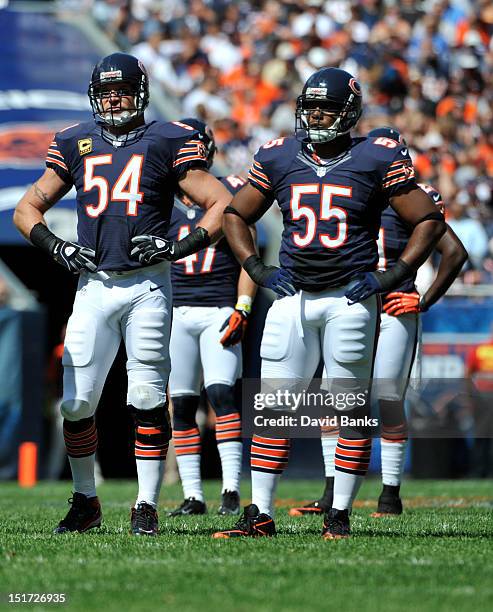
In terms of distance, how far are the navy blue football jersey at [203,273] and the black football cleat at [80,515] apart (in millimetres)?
2112

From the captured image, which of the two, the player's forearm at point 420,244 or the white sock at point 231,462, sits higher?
the player's forearm at point 420,244

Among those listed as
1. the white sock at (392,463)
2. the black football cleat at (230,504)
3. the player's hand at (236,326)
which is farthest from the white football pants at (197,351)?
the white sock at (392,463)

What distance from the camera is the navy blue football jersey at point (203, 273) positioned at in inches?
310

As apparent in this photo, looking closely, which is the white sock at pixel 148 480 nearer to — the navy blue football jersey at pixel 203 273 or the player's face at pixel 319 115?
the player's face at pixel 319 115

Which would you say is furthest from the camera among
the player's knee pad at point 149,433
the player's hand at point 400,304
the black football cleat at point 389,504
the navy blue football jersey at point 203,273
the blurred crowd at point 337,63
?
the blurred crowd at point 337,63

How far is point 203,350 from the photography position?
781 centimetres

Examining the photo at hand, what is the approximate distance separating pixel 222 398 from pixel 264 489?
7.11 feet

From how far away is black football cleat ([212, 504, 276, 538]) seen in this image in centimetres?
564

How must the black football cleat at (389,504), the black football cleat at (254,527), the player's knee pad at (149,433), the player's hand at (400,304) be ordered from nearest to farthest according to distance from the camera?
the black football cleat at (254,527) < the player's knee pad at (149,433) < the player's hand at (400,304) < the black football cleat at (389,504)

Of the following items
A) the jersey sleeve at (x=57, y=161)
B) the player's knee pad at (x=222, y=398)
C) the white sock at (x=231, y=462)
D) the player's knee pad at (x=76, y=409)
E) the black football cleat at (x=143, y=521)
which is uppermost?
the jersey sleeve at (x=57, y=161)

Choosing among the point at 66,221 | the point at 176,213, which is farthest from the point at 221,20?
the point at 176,213

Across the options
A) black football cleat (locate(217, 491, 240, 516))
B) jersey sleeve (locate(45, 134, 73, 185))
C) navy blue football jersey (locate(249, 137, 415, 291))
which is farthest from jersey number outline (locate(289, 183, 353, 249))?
black football cleat (locate(217, 491, 240, 516))

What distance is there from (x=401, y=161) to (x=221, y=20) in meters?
11.6

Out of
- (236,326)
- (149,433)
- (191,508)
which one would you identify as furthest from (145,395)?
(191,508)
